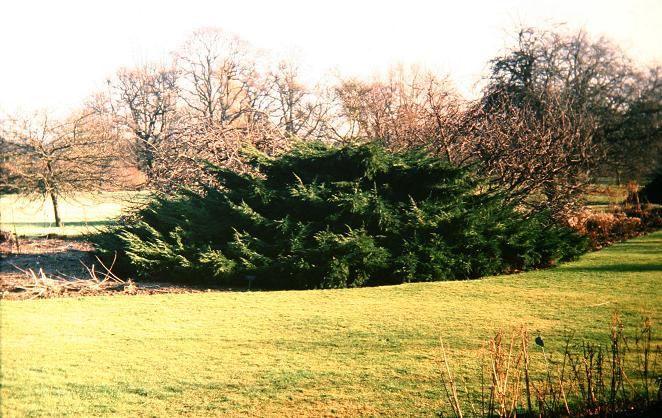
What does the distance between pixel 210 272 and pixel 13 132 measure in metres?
12.6

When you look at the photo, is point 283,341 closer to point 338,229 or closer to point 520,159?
point 338,229

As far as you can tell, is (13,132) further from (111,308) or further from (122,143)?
(111,308)

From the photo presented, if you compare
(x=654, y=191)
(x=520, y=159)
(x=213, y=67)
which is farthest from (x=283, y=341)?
(x=213, y=67)

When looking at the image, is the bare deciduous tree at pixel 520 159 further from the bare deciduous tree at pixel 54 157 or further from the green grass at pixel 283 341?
the bare deciduous tree at pixel 54 157

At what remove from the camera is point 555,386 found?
5125 mm

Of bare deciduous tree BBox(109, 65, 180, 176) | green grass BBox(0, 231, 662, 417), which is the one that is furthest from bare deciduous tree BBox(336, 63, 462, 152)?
bare deciduous tree BBox(109, 65, 180, 176)

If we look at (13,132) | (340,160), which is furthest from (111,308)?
(13,132)

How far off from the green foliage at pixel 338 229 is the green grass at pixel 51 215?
29.0 ft

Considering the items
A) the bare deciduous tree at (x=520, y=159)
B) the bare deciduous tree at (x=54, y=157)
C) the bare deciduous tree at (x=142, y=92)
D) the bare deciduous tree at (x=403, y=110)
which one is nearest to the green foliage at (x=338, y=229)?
the bare deciduous tree at (x=403, y=110)

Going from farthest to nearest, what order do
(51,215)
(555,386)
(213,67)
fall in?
(213,67) < (51,215) < (555,386)

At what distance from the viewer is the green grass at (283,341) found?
16.8ft

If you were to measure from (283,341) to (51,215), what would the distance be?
28115mm

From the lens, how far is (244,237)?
11.5m

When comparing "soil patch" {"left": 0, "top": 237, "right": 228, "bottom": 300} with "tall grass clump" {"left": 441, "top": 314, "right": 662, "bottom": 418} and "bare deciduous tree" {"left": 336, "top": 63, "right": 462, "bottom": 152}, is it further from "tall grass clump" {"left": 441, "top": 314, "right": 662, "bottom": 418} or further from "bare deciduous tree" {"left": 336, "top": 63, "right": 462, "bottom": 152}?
"tall grass clump" {"left": 441, "top": 314, "right": 662, "bottom": 418}
